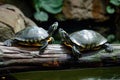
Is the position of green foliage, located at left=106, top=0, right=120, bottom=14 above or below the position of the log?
above

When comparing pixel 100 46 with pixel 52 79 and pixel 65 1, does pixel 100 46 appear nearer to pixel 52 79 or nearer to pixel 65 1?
pixel 52 79

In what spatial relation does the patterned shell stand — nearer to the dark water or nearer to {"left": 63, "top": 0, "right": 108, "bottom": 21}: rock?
the dark water

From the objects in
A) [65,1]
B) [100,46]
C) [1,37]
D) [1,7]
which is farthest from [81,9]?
[100,46]

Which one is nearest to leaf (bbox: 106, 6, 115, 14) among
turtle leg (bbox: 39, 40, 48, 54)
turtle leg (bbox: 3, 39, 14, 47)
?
turtle leg (bbox: 39, 40, 48, 54)

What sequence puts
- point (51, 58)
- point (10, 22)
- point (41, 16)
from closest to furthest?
point (51, 58), point (10, 22), point (41, 16)

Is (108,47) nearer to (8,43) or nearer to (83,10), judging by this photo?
(8,43)

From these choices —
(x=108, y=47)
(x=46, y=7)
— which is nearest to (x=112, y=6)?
(x=46, y=7)

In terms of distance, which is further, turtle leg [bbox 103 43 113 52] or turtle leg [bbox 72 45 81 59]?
turtle leg [bbox 103 43 113 52]

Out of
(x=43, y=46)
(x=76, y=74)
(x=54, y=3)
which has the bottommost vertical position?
(x=76, y=74)
